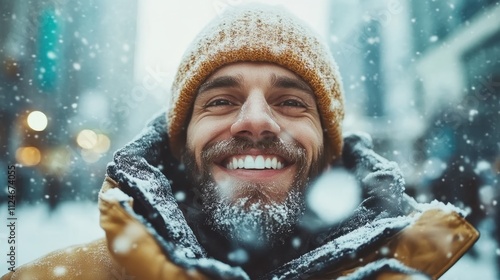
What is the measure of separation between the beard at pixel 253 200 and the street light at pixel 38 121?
4.89 ft

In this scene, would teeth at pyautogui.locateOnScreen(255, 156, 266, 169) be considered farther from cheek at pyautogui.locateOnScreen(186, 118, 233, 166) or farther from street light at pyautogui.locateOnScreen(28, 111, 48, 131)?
street light at pyautogui.locateOnScreen(28, 111, 48, 131)

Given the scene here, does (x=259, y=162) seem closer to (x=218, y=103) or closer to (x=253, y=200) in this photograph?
(x=253, y=200)

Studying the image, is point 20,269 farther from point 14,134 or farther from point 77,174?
point 77,174

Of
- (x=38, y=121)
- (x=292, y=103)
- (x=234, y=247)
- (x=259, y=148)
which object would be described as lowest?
(x=234, y=247)

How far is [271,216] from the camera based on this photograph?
1.03m

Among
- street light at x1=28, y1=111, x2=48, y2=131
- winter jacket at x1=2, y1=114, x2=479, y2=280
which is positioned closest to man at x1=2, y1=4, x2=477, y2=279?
winter jacket at x1=2, y1=114, x2=479, y2=280

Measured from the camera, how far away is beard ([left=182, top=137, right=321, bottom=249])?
102cm

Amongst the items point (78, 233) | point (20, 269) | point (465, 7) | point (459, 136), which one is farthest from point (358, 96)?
point (20, 269)

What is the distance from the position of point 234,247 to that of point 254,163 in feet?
0.82

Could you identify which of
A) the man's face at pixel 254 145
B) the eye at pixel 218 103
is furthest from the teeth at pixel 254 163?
the eye at pixel 218 103

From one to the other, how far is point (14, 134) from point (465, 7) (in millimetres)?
2546

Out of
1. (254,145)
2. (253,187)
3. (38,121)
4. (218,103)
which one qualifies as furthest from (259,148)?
(38,121)

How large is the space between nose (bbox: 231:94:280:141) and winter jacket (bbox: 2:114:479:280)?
0.27 m

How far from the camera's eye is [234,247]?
106 centimetres
